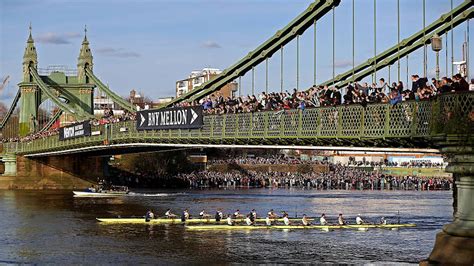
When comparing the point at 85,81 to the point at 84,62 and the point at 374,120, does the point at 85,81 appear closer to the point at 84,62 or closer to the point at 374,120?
the point at 84,62

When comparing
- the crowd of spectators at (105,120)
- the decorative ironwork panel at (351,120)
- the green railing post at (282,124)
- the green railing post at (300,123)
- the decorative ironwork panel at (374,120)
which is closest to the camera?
the decorative ironwork panel at (374,120)

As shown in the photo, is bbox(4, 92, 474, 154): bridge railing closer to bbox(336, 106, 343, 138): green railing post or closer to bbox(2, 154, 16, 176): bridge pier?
bbox(336, 106, 343, 138): green railing post

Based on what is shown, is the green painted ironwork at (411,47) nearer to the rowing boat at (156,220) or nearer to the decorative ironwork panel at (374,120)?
the decorative ironwork panel at (374,120)

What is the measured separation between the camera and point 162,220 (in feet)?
222

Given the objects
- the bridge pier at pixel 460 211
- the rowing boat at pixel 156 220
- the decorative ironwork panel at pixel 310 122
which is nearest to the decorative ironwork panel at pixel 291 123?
the decorative ironwork panel at pixel 310 122

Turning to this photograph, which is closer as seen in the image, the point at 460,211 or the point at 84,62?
the point at 460,211

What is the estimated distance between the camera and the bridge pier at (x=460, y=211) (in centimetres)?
2842

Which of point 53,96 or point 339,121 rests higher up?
point 53,96

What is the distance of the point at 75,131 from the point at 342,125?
187ft

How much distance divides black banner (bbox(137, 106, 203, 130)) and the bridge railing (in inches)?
22.5

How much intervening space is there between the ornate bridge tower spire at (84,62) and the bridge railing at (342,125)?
53.4 m

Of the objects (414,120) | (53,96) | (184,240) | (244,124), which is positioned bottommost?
(184,240)

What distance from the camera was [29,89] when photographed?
4803 inches

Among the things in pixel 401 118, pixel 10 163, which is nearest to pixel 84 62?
pixel 10 163
